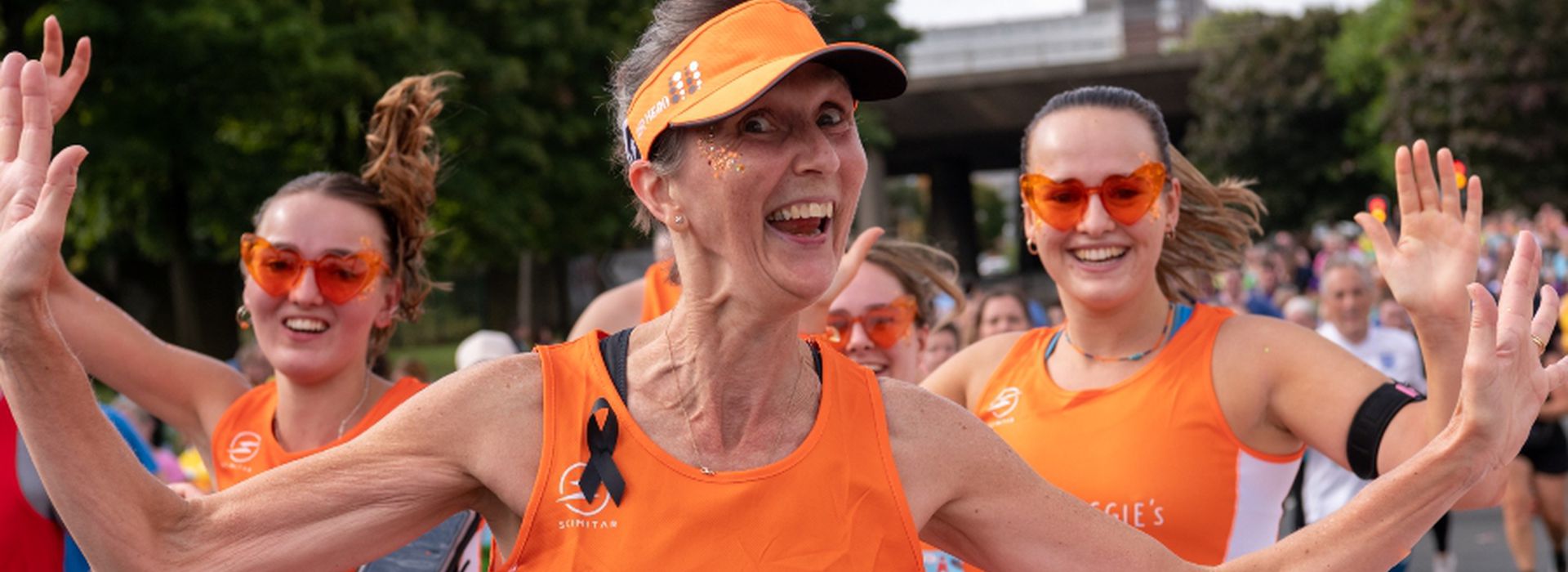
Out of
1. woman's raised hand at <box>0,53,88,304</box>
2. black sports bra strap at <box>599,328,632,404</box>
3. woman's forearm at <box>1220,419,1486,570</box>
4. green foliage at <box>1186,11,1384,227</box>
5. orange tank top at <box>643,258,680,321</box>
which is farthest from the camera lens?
green foliage at <box>1186,11,1384,227</box>

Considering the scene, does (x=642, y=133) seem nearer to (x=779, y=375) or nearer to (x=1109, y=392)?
(x=779, y=375)

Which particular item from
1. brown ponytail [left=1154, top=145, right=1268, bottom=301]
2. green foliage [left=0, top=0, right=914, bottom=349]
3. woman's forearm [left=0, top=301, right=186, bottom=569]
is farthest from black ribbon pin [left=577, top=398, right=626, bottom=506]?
green foliage [left=0, top=0, right=914, bottom=349]

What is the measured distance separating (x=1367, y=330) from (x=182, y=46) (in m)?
11.8

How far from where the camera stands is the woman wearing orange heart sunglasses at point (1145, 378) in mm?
3654

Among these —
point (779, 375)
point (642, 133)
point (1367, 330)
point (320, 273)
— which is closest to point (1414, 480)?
point (779, 375)

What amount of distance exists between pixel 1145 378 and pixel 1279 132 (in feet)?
163

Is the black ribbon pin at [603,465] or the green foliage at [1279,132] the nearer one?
the black ribbon pin at [603,465]

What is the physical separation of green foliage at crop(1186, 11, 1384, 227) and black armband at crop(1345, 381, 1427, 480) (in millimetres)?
47631

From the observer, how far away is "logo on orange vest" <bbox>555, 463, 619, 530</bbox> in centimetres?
244

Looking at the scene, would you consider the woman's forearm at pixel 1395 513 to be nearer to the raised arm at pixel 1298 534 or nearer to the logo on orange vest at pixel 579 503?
the raised arm at pixel 1298 534

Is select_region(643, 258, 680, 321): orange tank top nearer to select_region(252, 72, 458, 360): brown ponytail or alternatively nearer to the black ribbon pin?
select_region(252, 72, 458, 360): brown ponytail

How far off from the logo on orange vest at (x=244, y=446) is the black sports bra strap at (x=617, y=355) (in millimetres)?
1640

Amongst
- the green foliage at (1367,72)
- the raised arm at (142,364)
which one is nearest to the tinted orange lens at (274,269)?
the raised arm at (142,364)

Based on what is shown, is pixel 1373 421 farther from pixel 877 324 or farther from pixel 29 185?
pixel 29 185
